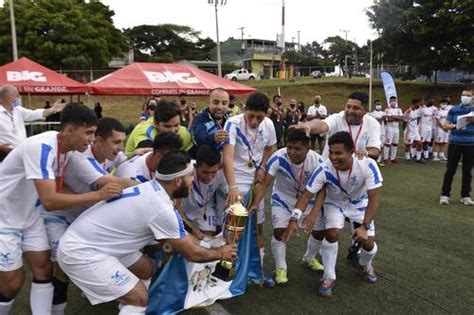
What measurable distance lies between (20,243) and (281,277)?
2.60 metres

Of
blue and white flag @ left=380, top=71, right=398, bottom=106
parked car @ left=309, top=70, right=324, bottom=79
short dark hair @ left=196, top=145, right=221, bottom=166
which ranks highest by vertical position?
parked car @ left=309, top=70, right=324, bottom=79

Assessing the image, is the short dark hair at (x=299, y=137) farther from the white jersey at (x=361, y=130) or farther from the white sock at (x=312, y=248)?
the white sock at (x=312, y=248)

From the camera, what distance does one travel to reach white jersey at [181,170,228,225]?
4.50 metres

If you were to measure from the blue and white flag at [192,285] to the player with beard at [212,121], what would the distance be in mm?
1024

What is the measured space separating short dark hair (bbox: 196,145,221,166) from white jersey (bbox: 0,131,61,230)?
1.29 meters

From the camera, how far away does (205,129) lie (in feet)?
14.7

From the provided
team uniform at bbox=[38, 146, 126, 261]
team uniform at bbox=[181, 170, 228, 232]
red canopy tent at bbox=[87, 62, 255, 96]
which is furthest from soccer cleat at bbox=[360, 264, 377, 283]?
red canopy tent at bbox=[87, 62, 255, 96]

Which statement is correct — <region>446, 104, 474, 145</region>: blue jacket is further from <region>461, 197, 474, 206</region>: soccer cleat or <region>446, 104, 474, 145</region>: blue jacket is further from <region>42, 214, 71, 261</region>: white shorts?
<region>42, 214, 71, 261</region>: white shorts

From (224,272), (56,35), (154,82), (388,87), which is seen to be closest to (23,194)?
(224,272)

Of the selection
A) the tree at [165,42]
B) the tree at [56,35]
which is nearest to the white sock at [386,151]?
the tree at [56,35]

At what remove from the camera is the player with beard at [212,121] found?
441cm

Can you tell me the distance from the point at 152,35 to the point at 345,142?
239ft

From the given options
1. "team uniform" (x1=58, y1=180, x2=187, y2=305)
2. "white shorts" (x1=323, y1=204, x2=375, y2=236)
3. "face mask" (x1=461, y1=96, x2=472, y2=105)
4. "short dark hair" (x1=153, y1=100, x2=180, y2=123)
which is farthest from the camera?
"face mask" (x1=461, y1=96, x2=472, y2=105)

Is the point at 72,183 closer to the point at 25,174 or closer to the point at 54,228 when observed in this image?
the point at 54,228
